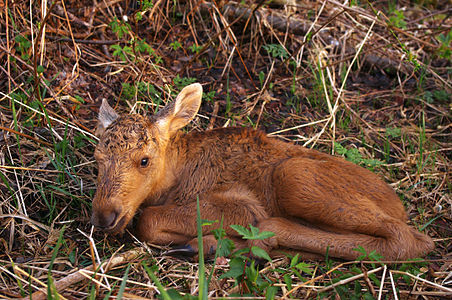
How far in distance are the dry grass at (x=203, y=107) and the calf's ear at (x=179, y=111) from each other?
3.07ft

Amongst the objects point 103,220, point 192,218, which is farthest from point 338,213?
point 103,220

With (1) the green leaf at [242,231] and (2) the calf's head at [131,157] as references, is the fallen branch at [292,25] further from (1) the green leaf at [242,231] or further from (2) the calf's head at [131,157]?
(1) the green leaf at [242,231]

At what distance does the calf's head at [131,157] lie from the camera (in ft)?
11.9

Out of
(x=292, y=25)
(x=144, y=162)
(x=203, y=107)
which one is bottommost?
(x=203, y=107)

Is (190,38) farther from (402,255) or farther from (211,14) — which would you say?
(402,255)

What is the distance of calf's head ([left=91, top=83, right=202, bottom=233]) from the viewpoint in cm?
362

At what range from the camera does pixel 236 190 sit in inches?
168

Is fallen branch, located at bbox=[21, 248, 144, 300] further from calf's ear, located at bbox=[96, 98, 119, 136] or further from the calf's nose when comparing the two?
calf's ear, located at bbox=[96, 98, 119, 136]

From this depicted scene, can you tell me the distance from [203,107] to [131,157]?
2.11 metres

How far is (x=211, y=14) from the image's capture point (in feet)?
20.6

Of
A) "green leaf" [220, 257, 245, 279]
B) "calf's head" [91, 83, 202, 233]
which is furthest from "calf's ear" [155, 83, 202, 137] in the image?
"green leaf" [220, 257, 245, 279]

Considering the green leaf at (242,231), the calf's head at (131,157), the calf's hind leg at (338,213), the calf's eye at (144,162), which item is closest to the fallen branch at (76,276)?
the calf's head at (131,157)

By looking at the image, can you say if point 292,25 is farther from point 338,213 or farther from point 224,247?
point 224,247

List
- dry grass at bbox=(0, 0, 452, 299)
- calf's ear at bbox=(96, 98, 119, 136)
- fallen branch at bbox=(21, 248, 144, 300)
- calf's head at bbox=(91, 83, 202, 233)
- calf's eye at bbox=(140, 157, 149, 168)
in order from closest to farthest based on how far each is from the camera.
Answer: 1. fallen branch at bbox=(21, 248, 144, 300)
2. dry grass at bbox=(0, 0, 452, 299)
3. calf's head at bbox=(91, 83, 202, 233)
4. calf's eye at bbox=(140, 157, 149, 168)
5. calf's ear at bbox=(96, 98, 119, 136)
